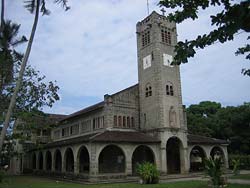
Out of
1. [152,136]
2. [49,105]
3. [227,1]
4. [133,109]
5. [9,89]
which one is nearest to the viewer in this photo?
[227,1]

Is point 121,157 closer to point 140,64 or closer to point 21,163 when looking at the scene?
point 140,64

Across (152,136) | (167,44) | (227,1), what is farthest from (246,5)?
(167,44)

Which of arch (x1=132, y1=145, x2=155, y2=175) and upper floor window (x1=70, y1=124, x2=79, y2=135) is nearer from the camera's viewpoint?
arch (x1=132, y1=145, x2=155, y2=175)

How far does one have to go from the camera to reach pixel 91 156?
93.2ft

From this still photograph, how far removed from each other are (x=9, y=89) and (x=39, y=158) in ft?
82.3

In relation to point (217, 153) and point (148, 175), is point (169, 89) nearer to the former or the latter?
point (148, 175)

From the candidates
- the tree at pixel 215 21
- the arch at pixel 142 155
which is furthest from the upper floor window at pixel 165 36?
the tree at pixel 215 21

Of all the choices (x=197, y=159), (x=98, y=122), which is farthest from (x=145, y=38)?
(x=197, y=159)

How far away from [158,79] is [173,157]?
10271 millimetres

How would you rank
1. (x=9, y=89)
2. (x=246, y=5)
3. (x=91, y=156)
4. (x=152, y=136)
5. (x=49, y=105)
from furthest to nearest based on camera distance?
1. (x=152, y=136)
2. (x=91, y=156)
3. (x=49, y=105)
4. (x=9, y=89)
5. (x=246, y=5)

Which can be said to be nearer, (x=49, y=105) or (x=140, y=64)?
(x=49, y=105)

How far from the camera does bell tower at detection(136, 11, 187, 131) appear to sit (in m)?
34.4

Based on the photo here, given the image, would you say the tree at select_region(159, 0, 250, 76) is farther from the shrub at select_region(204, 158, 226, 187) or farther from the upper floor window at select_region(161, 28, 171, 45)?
the upper floor window at select_region(161, 28, 171, 45)

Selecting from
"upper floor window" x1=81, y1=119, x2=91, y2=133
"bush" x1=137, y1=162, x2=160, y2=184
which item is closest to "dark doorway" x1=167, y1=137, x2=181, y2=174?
"upper floor window" x1=81, y1=119, x2=91, y2=133
